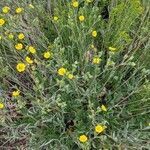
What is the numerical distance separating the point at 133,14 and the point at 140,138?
0.66m

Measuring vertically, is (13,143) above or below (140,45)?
below

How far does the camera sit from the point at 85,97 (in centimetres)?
197

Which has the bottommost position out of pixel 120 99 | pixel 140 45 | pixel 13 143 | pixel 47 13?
pixel 13 143

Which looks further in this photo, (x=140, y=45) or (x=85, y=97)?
(x=140, y=45)

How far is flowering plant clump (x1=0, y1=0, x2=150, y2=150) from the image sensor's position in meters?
1.88

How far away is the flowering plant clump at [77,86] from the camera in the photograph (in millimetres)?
1884

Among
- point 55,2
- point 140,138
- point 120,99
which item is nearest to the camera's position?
point 140,138

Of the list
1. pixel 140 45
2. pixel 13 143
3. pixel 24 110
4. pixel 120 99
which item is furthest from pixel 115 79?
pixel 13 143

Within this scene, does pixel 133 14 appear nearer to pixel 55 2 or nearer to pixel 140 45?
pixel 140 45

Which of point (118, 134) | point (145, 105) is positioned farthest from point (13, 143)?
point (145, 105)

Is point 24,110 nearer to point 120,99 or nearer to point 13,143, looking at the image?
point 13,143

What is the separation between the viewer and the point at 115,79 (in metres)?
2.01

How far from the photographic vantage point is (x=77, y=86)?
1.87 meters

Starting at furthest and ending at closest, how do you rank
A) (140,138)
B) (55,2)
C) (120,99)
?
(55,2) → (120,99) → (140,138)
